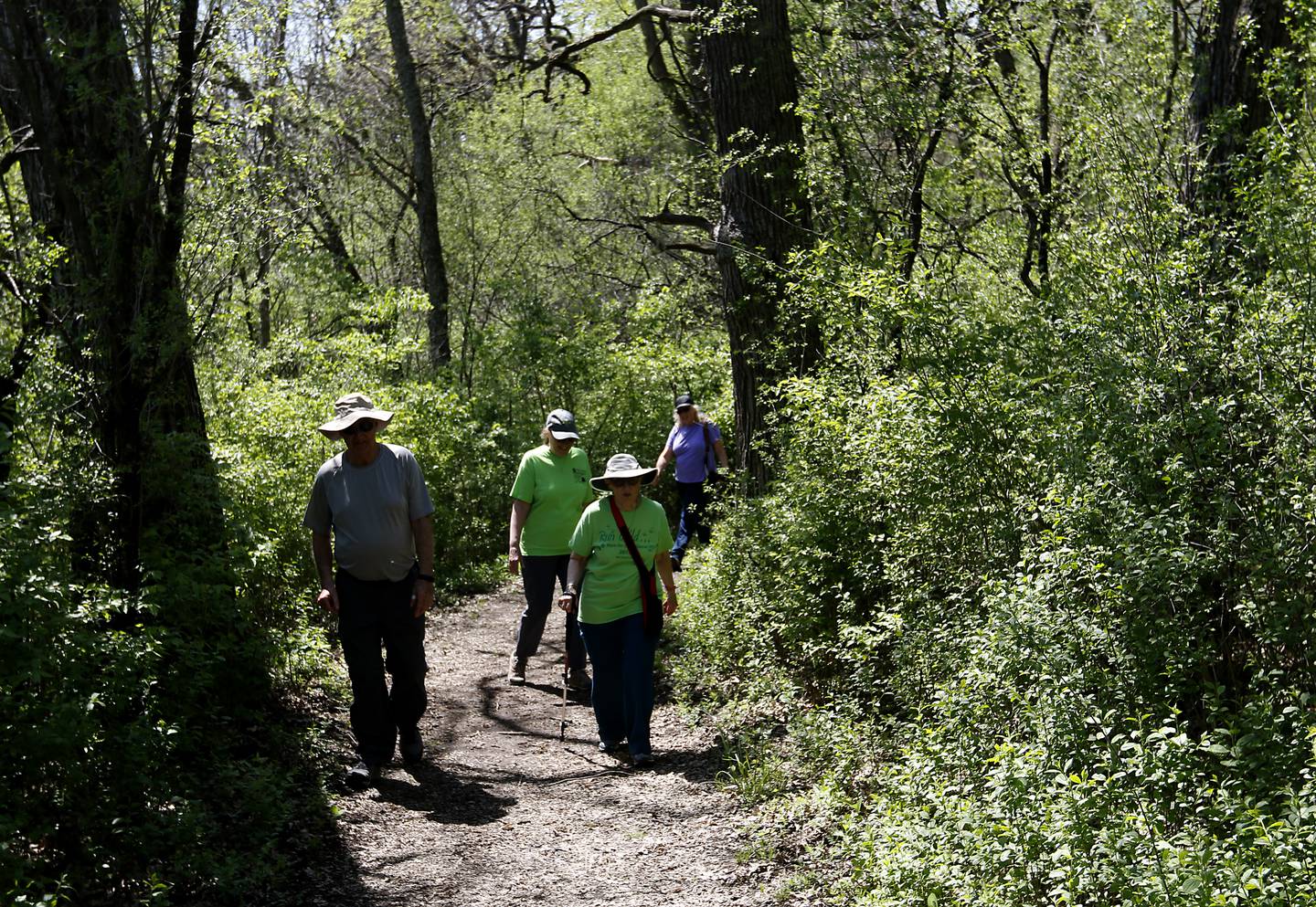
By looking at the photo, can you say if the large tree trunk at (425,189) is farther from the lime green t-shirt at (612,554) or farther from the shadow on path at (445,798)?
the shadow on path at (445,798)

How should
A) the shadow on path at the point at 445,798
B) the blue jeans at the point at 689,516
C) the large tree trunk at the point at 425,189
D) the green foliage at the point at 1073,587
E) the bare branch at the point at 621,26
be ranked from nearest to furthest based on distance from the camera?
the green foliage at the point at 1073,587 < the shadow on path at the point at 445,798 < the bare branch at the point at 621,26 < the blue jeans at the point at 689,516 < the large tree trunk at the point at 425,189

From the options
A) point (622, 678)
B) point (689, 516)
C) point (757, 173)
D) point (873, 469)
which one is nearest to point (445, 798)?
point (622, 678)

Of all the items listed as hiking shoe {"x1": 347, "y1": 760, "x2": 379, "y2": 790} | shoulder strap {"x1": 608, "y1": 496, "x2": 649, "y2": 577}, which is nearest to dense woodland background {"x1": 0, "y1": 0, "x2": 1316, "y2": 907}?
hiking shoe {"x1": 347, "y1": 760, "x2": 379, "y2": 790}

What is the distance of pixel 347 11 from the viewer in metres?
20.8

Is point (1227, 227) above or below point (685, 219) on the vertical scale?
below

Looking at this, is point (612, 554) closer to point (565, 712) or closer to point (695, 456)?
point (565, 712)

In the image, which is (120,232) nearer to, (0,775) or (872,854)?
(0,775)

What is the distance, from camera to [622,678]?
7812 millimetres

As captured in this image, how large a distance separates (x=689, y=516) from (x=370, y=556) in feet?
22.5

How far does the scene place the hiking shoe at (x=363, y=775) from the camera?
6969 mm

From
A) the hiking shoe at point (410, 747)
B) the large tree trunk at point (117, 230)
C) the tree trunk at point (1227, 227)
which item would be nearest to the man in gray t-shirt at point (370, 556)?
the hiking shoe at point (410, 747)

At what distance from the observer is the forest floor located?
5695 millimetres

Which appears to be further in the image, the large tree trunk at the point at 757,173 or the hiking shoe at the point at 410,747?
the large tree trunk at the point at 757,173

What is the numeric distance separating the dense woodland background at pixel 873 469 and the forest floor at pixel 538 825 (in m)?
0.30
